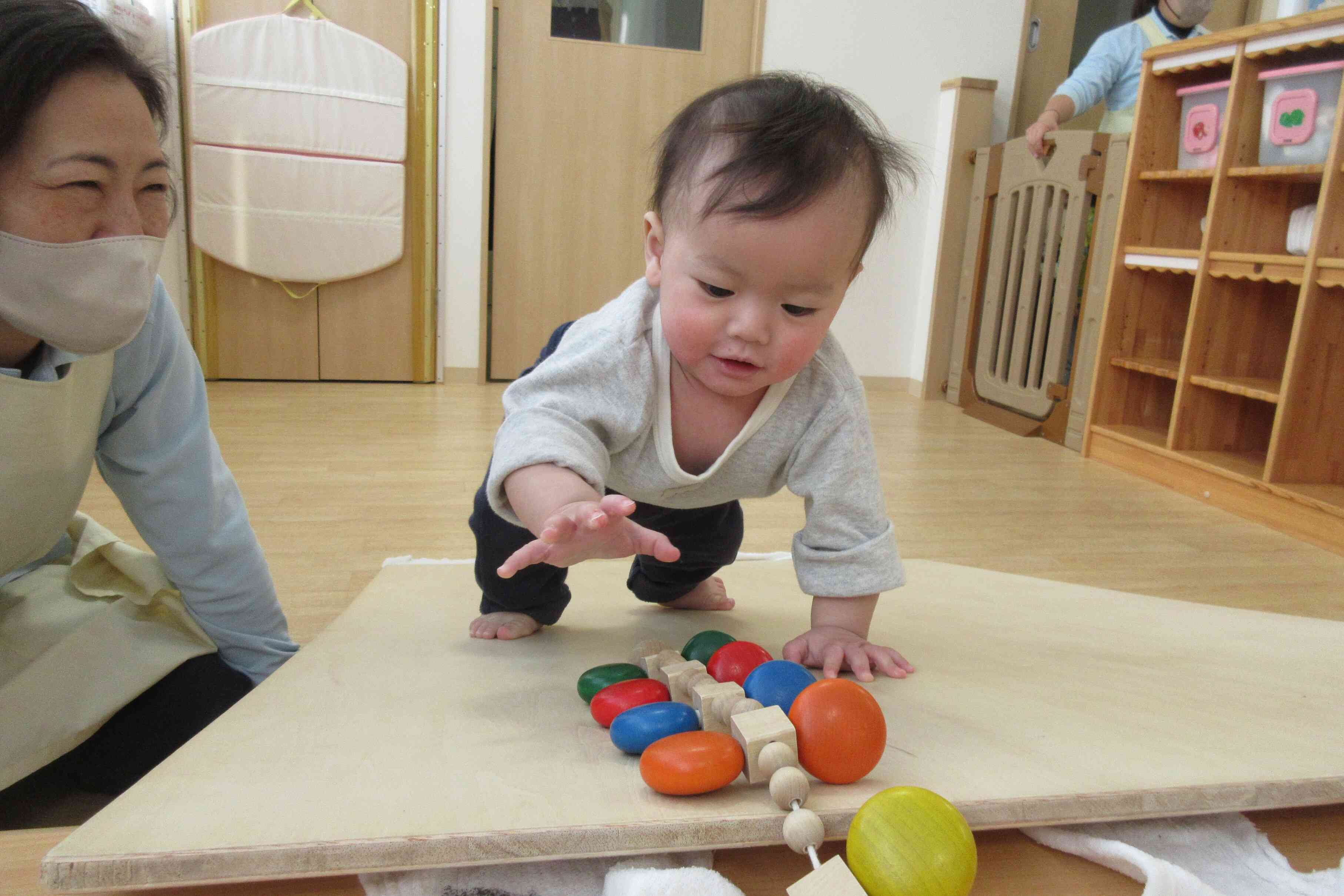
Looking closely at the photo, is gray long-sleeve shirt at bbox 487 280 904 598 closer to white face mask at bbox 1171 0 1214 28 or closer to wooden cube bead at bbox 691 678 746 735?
wooden cube bead at bbox 691 678 746 735

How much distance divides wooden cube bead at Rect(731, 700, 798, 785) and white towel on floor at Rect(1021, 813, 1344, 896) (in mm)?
168

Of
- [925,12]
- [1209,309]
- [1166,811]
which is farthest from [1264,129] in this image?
[1166,811]

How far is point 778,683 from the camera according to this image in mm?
671

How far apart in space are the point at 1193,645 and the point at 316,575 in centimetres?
117

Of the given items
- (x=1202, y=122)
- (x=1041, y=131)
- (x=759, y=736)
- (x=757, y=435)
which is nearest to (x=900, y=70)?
(x=1041, y=131)

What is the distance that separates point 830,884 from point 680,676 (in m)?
0.24

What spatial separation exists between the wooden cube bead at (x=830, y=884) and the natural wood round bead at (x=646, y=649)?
0.31m

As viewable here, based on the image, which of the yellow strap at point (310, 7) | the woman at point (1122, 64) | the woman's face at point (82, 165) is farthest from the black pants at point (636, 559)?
the yellow strap at point (310, 7)

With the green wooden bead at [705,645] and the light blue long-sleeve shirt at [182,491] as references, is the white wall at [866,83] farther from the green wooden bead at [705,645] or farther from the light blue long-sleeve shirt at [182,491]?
the green wooden bead at [705,645]

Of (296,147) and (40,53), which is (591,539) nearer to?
(40,53)

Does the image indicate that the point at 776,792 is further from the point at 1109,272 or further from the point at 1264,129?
the point at 1109,272

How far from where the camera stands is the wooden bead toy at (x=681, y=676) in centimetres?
71

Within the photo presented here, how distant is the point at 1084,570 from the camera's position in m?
1.65

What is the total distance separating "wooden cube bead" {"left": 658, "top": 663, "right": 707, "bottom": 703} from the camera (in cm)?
71
